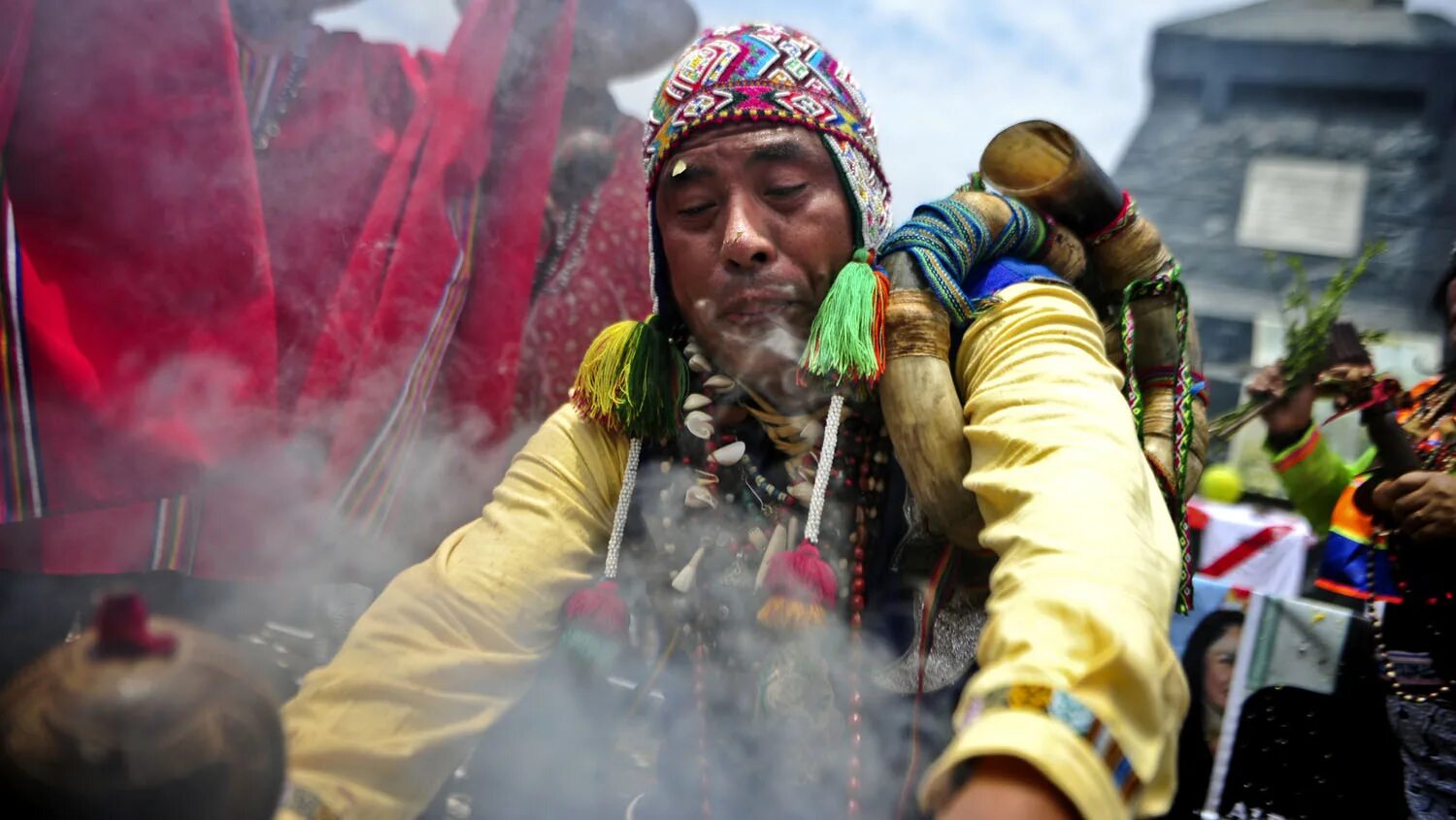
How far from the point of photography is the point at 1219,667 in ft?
13.1

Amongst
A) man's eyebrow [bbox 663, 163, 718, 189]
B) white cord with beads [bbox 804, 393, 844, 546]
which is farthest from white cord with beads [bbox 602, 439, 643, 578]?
man's eyebrow [bbox 663, 163, 718, 189]

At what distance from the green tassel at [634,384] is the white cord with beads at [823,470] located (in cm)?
38

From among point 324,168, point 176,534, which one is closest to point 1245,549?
point 324,168

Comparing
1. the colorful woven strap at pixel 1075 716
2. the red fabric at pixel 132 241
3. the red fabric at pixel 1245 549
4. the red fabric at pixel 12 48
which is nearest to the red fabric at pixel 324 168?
the red fabric at pixel 132 241

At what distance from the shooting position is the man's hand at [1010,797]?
1051mm

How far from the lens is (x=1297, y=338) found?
3295 mm

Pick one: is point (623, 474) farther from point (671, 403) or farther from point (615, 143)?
point (615, 143)

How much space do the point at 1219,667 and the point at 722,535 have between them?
284cm

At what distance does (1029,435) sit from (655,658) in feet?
4.24

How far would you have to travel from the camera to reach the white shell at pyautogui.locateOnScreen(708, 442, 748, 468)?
7.15ft

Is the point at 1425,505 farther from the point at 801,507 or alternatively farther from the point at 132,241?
the point at 132,241

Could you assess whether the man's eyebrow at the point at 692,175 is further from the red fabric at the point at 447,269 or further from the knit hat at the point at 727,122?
the red fabric at the point at 447,269

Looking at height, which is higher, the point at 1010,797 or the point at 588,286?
the point at 588,286

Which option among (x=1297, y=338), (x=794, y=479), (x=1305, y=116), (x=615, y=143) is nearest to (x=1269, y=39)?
(x=1305, y=116)
